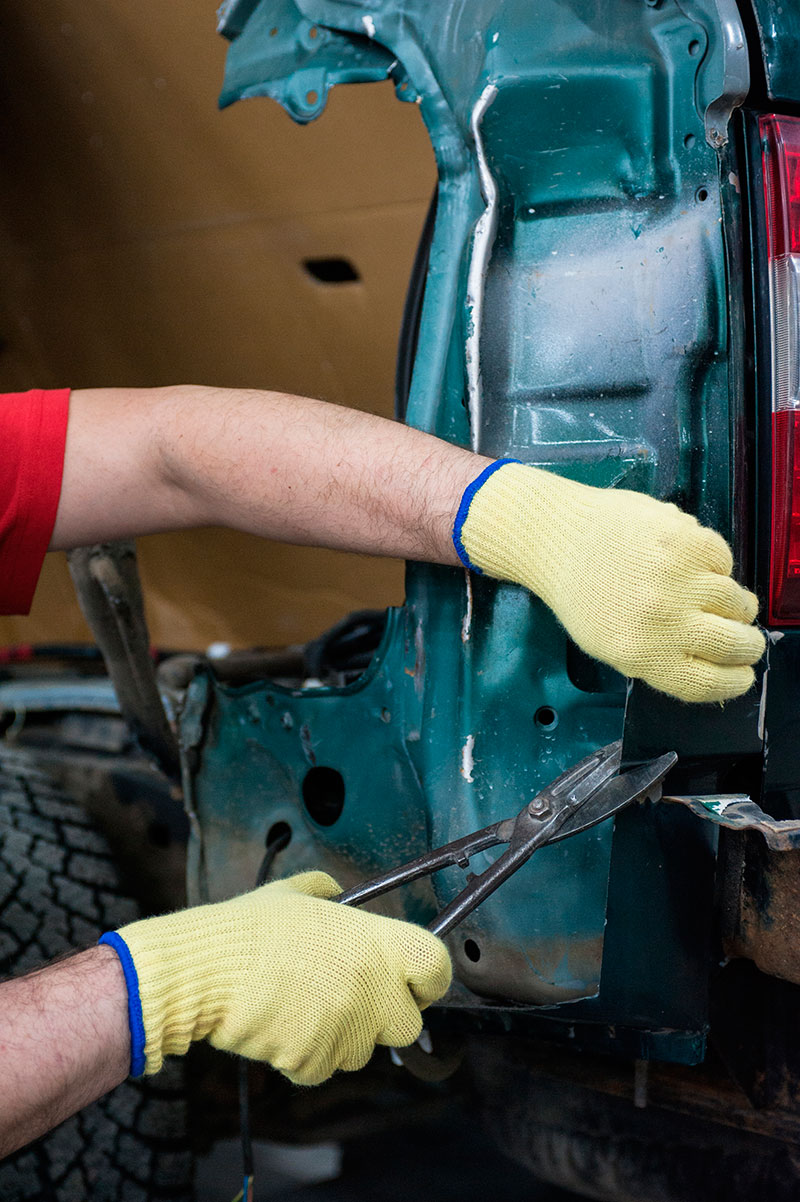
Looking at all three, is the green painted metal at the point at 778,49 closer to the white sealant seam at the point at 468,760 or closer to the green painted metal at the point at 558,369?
the green painted metal at the point at 558,369

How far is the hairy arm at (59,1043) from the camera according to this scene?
977mm

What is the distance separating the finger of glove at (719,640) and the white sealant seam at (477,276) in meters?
0.37

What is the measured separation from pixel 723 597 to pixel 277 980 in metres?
0.62

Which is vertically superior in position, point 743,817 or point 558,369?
point 558,369

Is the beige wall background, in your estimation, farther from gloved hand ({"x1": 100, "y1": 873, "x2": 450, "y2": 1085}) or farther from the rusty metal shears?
gloved hand ({"x1": 100, "y1": 873, "x2": 450, "y2": 1085})

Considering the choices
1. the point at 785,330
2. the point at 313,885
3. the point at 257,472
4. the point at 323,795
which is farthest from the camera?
the point at 323,795

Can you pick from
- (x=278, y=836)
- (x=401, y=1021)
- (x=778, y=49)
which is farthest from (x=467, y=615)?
(x=778, y=49)

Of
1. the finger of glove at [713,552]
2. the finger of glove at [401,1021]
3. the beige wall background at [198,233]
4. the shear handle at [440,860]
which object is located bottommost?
the finger of glove at [401,1021]

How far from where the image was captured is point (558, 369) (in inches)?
48.1

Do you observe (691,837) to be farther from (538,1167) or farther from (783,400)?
(538,1167)

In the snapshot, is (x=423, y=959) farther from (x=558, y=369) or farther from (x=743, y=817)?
(x=558, y=369)

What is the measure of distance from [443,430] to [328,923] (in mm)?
622

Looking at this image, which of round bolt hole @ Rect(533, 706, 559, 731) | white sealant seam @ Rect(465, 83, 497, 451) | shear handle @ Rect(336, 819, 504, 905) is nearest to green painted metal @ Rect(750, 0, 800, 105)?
white sealant seam @ Rect(465, 83, 497, 451)

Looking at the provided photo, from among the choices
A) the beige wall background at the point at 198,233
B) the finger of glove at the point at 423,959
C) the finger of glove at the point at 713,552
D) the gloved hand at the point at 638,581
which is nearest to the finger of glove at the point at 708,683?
the gloved hand at the point at 638,581
